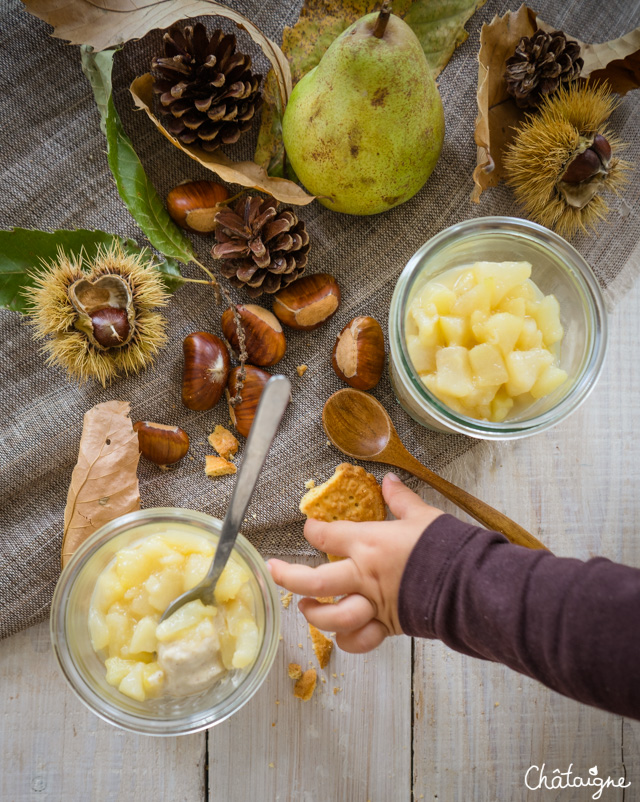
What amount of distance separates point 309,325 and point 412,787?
37.0 inches

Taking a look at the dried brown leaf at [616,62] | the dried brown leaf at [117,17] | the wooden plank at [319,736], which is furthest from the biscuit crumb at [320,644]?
the dried brown leaf at [616,62]

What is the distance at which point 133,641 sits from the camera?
938mm

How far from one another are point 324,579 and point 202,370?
440mm

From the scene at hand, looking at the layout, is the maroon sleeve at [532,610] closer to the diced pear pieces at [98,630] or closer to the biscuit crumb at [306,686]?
the biscuit crumb at [306,686]

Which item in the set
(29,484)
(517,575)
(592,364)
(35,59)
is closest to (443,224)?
(592,364)

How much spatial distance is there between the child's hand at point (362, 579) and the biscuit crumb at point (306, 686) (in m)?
0.23

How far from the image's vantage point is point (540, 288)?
1.13 meters

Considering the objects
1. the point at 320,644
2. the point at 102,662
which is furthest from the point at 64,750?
the point at 320,644

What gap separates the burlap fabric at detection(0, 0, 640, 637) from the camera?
1.17 meters

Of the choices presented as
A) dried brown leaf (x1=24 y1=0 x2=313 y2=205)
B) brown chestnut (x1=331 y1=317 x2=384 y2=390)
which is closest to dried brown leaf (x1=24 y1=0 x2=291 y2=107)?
dried brown leaf (x1=24 y1=0 x2=313 y2=205)

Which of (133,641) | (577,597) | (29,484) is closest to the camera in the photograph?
(577,597)

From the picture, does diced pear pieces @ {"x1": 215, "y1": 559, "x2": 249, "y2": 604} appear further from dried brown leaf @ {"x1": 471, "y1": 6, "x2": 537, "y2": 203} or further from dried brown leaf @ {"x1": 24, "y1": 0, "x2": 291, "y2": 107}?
dried brown leaf @ {"x1": 24, "y1": 0, "x2": 291, "y2": 107}

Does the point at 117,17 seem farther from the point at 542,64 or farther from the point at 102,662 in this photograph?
the point at 102,662

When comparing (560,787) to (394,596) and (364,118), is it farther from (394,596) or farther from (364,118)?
(364,118)
